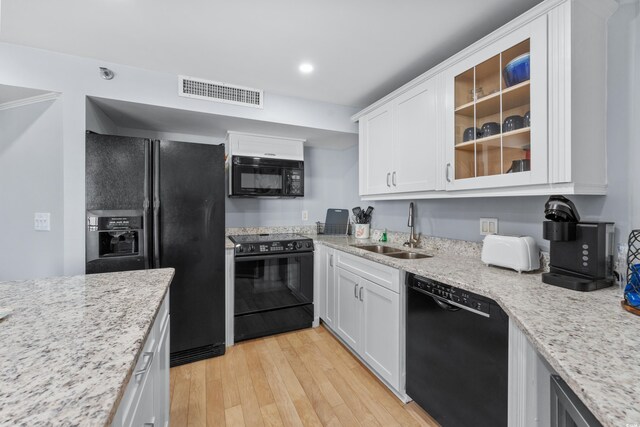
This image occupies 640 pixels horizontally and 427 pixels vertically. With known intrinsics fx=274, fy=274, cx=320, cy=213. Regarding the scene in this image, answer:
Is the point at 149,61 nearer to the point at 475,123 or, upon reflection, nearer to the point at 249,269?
the point at 249,269

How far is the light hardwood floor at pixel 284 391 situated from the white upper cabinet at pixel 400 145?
1409mm

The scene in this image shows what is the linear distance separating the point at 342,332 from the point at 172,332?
1.35 meters

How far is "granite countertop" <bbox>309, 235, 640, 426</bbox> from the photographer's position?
0.55m

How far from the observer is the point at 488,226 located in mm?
1803

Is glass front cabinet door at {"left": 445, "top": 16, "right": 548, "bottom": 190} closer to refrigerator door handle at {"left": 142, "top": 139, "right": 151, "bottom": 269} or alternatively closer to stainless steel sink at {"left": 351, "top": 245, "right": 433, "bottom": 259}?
stainless steel sink at {"left": 351, "top": 245, "right": 433, "bottom": 259}

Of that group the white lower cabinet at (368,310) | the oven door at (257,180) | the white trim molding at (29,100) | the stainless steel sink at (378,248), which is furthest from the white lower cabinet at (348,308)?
the white trim molding at (29,100)

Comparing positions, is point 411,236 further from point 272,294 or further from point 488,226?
point 272,294

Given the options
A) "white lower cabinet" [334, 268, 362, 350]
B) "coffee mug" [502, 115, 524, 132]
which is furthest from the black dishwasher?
"coffee mug" [502, 115, 524, 132]

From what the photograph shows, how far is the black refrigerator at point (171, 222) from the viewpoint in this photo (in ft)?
6.31

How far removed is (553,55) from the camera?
3.99ft

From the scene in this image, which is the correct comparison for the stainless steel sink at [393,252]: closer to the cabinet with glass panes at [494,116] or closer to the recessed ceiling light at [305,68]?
the cabinet with glass panes at [494,116]

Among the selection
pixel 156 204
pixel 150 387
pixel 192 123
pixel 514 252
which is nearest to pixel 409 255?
pixel 514 252

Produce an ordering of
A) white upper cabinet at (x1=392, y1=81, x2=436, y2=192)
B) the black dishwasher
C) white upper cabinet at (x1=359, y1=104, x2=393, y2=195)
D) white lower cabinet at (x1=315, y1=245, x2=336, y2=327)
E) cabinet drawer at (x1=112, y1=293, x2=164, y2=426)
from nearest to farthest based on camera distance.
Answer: cabinet drawer at (x1=112, y1=293, x2=164, y2=426), the black dishwasher, white upper cabinet at (x1=392, y1=81, x2=436, y2=192), white upper cabinet at (x1=359, y1=104, x2=393, y2=195), white lower cabinet at (x1=315, y1=245, x2=336, y2=327)

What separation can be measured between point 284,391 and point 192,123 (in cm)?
232
